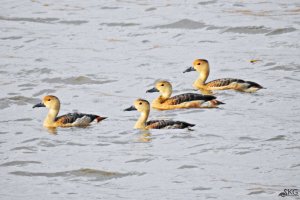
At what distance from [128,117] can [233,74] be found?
3749 millimetres

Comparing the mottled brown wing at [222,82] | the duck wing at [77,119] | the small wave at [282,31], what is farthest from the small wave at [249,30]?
the duck wing at [77,119]

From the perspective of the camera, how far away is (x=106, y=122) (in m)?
17.8

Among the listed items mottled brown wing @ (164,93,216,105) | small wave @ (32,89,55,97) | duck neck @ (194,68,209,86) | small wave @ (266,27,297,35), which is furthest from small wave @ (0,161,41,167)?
small wave @ (266,27,297,35)

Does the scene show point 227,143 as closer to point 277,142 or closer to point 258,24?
point 277,142

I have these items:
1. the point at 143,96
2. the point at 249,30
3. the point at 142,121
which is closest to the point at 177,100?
the point at 143,96

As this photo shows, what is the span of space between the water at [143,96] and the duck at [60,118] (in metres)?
0.18

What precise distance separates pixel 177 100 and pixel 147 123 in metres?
1.63

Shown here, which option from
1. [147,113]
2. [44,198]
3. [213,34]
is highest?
[213,34]

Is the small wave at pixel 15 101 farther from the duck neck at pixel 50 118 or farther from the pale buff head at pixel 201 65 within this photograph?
the pale buff head at pixel 201 65

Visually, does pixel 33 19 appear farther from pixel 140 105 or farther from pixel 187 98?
pixel 140 105

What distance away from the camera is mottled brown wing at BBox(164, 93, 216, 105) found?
61.1 ft

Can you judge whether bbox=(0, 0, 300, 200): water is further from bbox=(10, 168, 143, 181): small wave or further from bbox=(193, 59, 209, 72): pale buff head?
bbox=(193, 59, 209, 72): pale buff head

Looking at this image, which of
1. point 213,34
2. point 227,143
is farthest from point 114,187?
point 213,34

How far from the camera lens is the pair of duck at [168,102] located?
17344 millimetres
